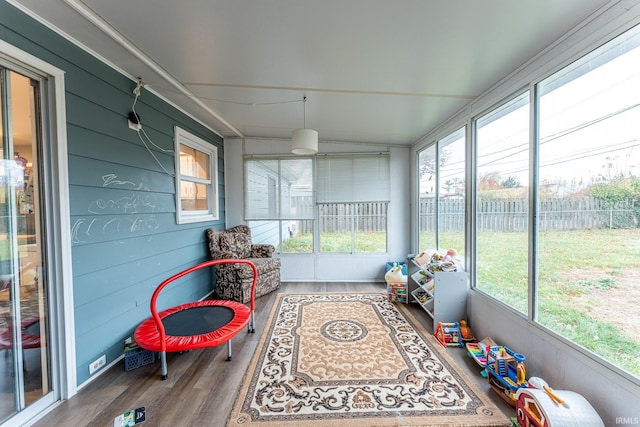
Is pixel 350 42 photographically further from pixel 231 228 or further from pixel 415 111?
pixel 231 228

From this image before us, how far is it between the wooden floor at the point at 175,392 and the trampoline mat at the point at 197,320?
296 mm

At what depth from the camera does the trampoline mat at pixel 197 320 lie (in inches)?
86.6

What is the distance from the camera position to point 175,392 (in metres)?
1.86

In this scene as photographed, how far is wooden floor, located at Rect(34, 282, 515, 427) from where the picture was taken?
1620mm

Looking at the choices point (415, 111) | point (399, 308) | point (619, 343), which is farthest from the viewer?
point (399, 308)

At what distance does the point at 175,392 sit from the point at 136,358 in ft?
1.88

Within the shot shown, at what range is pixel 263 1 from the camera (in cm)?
144

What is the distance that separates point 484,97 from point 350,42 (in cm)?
161

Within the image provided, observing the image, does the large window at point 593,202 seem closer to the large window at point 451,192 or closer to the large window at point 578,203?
the large window at point 578,203

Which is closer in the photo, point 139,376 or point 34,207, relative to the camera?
point 34,207

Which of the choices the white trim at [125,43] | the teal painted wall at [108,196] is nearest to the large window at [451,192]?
the white trim at [125,43]

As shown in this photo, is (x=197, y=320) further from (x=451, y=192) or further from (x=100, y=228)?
(x=451, y=192)

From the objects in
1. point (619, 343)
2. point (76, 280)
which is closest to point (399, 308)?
point (619, 343)

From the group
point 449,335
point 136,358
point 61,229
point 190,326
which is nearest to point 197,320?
point 190,326
